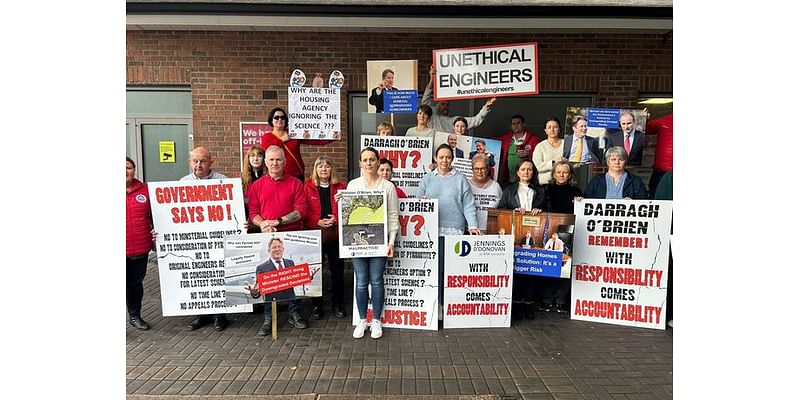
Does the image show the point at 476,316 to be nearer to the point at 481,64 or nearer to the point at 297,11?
the point at 481,64

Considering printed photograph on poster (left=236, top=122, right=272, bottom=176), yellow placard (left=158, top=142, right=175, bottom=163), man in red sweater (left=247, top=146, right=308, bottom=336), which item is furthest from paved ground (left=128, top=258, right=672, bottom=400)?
yellow placard (left=158, top=142, right=175, bottom=163)

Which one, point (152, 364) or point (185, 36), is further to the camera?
point (185, 36)

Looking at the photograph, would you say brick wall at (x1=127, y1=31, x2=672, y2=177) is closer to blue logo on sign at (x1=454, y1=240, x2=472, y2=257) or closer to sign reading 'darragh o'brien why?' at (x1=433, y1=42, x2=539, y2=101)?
sign reading 'darragh o'brien why?' at (x1=433, y1=42, x2=539, y2=101)

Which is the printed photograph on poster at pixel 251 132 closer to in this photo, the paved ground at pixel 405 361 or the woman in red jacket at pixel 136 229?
the woman in red jacket at pixel 136 229

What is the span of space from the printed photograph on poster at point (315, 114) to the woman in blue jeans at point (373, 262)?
0.96 m

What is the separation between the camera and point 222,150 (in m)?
7.50

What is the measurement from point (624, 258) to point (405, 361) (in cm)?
255

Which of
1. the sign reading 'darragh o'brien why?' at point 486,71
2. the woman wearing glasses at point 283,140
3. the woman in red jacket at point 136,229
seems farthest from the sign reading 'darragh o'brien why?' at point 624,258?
the woman in red jacket at point 136,229

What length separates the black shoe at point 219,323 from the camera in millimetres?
4707

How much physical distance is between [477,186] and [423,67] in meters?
3.06

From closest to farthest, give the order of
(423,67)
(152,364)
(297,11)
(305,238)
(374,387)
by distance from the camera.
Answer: (374,387), (152,364), (305,238), (297,11), (423,67)

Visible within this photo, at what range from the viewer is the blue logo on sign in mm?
4578

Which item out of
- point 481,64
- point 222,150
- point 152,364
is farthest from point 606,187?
point 222,150

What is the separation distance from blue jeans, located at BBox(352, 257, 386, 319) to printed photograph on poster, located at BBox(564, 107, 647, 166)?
8.93 feet
